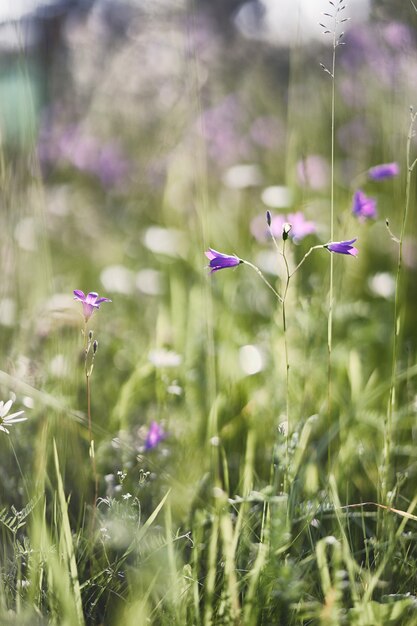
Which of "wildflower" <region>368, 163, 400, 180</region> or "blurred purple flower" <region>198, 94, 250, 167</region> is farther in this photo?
"blurred purple flower" <region>198, 94, 250, 167</region>

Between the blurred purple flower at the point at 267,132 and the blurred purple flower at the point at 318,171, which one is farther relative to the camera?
the blurred purple flower at the point at 267,132

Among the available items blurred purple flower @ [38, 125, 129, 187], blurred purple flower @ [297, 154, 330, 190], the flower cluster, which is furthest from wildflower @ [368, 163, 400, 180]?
blurred purple flower @ [38, 125, 129, 187]

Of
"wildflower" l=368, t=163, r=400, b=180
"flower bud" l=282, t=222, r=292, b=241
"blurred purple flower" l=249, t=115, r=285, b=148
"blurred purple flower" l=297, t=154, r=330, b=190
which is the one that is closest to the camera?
"flower bud" l=282, t=222, r=292, b=241

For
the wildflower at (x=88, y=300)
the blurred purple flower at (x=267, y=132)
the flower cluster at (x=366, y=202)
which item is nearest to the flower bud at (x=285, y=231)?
the wildflower at (x=88, y=300)

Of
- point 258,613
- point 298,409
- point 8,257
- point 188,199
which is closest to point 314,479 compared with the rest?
point 298,409

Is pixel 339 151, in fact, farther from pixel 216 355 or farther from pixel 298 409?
pixel 298 409

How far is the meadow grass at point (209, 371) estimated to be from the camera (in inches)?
37.8

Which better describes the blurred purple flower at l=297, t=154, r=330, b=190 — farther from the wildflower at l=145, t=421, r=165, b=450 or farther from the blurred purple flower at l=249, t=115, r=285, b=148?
the wildflower at l=145, t=421, r=165, b=450

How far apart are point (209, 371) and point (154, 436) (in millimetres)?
203

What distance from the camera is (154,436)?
50.7 inches

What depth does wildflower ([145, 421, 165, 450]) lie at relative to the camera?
1.28 metres

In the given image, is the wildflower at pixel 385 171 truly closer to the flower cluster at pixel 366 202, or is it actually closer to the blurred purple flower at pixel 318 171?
the flower cluster at pixel 366 202

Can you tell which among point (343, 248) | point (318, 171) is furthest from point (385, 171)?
point (318, 171)

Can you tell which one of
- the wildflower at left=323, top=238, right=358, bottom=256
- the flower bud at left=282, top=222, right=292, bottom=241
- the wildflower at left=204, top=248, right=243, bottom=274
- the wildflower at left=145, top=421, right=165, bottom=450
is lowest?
the wildflower at left=145, top=421, right=165, bottom=450
